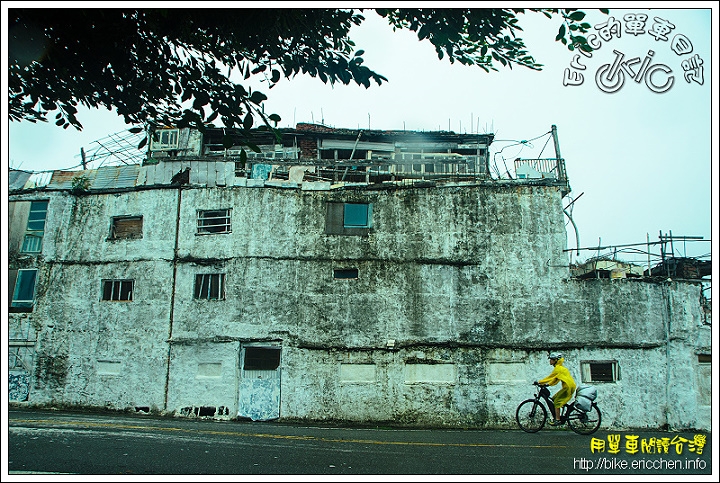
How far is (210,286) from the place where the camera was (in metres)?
21.6

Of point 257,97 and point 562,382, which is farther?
point 562,382

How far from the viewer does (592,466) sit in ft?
27.3

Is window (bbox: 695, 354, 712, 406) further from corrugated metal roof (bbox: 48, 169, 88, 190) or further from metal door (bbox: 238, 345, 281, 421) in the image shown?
corrugated metal roof (bbox: 48, 169, 88, 190)

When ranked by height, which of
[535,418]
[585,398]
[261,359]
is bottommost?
[535,418]

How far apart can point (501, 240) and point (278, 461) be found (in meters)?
15.3

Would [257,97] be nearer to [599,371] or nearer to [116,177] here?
[599,371]

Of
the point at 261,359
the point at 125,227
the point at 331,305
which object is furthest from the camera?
the point at 125,227

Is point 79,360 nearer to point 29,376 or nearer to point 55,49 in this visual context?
point 29,376

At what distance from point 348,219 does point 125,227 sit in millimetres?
9402

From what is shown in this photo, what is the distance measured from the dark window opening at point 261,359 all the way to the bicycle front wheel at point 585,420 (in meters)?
11.9

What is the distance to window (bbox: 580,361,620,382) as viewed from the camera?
20.3 meters

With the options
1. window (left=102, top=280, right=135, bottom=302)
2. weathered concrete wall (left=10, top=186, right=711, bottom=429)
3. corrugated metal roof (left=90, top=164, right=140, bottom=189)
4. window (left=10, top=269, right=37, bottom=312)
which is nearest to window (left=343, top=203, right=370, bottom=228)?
weathered concrete wall (left=10, top=186, right=711, bottom=429)

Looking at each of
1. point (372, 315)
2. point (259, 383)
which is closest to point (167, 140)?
point (259, 383)

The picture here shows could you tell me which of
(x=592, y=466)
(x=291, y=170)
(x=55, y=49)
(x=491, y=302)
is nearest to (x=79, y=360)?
(x=291, y=170)
